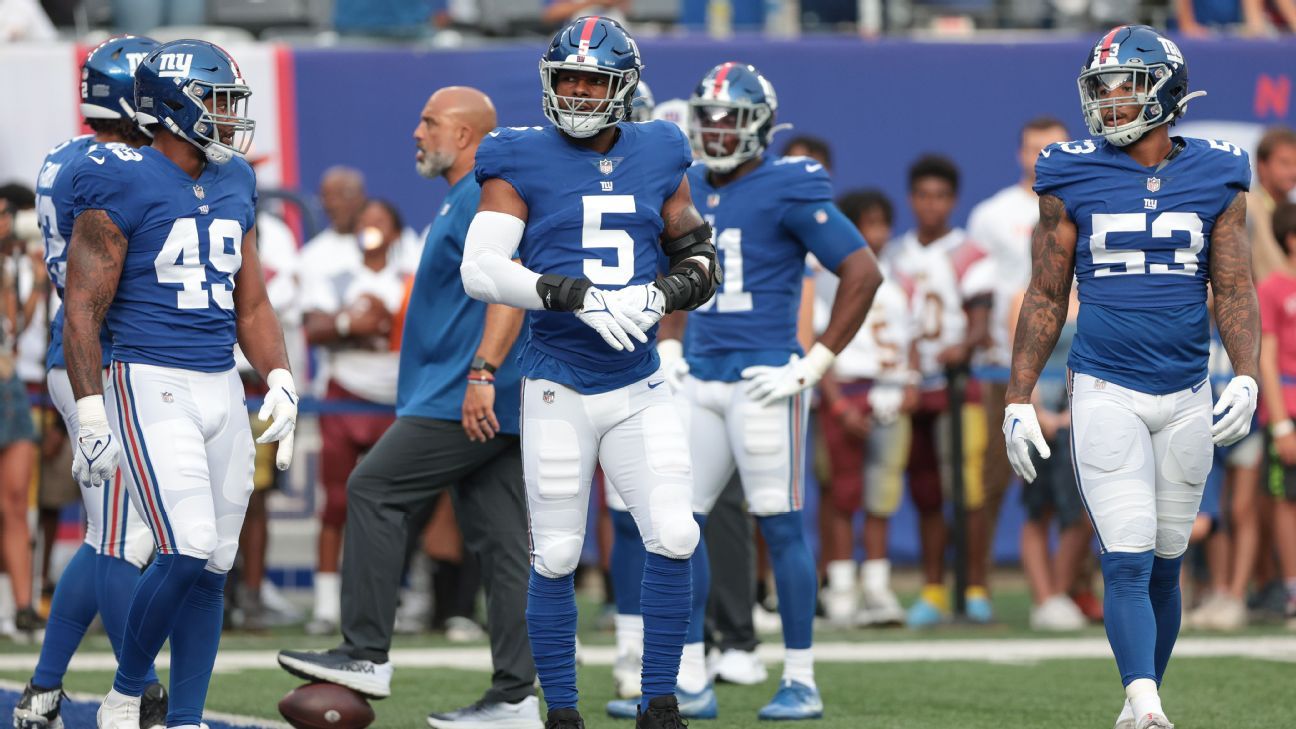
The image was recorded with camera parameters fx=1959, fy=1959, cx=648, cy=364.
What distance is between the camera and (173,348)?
17.0ft

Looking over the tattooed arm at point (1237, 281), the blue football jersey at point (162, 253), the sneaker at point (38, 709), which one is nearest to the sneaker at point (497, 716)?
the sneaker at point (38, 709)

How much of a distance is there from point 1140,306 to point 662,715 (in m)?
1.66

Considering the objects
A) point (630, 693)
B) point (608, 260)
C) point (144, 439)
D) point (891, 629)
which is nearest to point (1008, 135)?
point (891, 629)

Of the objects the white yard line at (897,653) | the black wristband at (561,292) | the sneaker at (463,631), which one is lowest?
the sneaker at (463,631)

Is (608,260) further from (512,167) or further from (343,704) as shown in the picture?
(343,704)

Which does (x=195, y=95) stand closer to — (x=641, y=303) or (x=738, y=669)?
(x=641, y=303)

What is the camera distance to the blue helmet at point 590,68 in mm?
5129

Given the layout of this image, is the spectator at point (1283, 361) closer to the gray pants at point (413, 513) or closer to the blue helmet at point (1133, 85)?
the blue helmet at point (1133, 85)

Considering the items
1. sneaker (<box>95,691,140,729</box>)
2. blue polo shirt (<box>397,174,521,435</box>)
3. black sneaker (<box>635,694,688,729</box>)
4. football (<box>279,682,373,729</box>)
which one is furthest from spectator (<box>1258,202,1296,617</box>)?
sneaker (<box>95,691,140,729</box>)

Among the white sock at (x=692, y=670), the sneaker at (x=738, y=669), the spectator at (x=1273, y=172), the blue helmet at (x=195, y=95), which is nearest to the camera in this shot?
the blue helmet at (x=195, y=95)

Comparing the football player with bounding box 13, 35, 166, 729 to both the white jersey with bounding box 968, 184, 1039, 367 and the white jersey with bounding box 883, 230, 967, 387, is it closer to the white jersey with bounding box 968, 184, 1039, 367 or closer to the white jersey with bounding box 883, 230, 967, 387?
the white jersey with bounding box 883, 230, 967, 387

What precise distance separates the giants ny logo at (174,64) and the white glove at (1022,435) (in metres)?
2.39

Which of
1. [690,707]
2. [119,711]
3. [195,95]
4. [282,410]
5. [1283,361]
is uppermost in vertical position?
[195,95]

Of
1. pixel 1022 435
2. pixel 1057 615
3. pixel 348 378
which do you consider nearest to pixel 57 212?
pixel 1022 435
